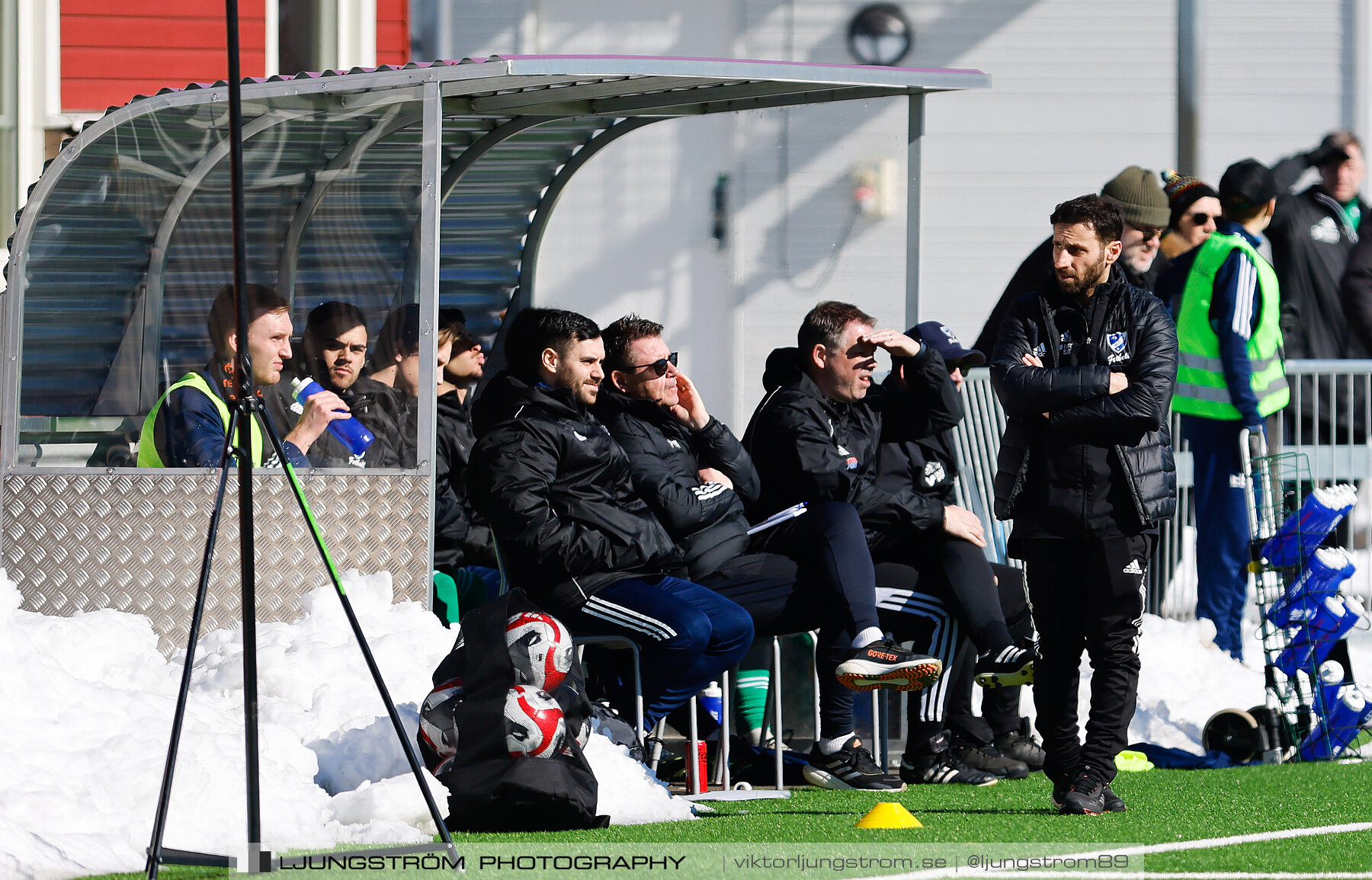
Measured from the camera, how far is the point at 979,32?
13.5 meters

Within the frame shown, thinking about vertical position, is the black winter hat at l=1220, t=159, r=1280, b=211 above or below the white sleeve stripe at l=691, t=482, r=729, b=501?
above

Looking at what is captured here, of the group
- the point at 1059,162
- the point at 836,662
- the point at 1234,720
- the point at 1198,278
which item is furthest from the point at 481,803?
the point at 1059,162

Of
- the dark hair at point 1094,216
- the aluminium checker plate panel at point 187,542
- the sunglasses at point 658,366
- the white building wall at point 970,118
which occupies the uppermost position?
the white building wall at point 970,118

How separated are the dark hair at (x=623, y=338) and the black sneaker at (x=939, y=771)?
1715mm

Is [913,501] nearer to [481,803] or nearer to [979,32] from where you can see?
[481,803]

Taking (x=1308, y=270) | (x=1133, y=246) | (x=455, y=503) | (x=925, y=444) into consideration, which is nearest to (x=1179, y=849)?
(x=925, y=444)

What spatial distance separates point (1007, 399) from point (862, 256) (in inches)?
94.6

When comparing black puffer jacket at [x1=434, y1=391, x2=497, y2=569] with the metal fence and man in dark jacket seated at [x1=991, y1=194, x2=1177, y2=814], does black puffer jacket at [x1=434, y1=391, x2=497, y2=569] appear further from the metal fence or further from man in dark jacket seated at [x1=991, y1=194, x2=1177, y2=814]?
the metal fence

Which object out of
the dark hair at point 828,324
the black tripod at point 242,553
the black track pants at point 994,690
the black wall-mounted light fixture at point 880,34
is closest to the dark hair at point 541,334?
the dark hair at point 828,324

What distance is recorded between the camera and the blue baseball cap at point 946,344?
752 centimetres

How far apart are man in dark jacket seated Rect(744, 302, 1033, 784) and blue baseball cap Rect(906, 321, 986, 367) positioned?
0.52 ft

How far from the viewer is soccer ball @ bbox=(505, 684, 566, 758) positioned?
536 cm

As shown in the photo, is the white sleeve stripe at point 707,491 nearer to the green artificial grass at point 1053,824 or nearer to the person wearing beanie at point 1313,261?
the green artificial grass at point 1053,824

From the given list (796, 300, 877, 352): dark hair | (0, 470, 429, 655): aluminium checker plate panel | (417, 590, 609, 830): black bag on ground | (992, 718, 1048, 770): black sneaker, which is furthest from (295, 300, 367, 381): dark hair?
(992, 718, 1048, 770): black sneaker
